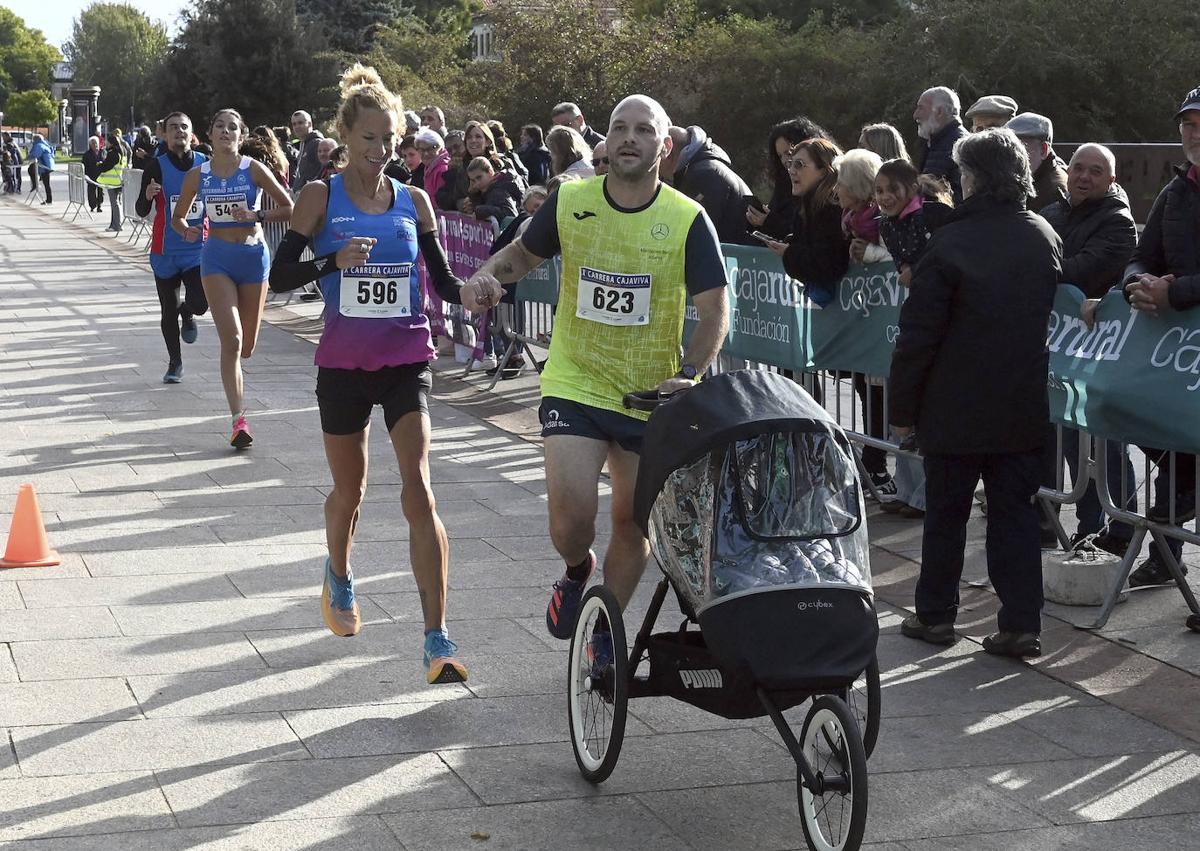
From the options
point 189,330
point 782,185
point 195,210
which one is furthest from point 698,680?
point 189,330

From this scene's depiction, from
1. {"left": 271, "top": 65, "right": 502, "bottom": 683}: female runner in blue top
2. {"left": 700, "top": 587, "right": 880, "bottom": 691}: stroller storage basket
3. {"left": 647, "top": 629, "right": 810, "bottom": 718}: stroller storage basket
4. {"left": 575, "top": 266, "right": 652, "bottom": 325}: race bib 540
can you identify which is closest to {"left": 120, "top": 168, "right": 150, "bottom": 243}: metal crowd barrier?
{"left": 271, "top": 65, "right": 502, "bottom": 683}: female runner in blue top

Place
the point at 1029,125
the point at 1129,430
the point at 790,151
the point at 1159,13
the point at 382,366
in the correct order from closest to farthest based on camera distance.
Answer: the point at 382,366 → the point at 1129,430 → the point at 1029,125 → the point at 790,151 → the point at 1159,13

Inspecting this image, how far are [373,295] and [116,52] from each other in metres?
133

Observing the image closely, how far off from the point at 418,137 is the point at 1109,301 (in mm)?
9786

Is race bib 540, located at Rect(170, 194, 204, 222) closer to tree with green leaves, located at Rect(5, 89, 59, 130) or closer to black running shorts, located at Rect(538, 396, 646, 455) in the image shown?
black running shorts, located at Rect(538, 396, 646, 455)

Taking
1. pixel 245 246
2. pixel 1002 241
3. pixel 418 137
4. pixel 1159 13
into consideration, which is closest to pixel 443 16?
pixel 1159 13

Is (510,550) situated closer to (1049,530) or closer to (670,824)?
(1049,530)

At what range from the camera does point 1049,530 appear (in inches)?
321

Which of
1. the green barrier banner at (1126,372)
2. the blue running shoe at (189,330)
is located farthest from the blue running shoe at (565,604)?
the blue running shoe at (189,330)

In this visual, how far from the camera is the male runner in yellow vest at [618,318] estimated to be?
5527 mm

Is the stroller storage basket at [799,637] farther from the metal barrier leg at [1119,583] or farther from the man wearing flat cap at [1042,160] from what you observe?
the man wearing flat cap at [1042,160]

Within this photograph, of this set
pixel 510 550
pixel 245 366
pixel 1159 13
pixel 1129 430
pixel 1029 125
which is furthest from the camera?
pixel 1159 13

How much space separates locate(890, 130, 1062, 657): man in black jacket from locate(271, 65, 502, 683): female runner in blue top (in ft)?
5.88

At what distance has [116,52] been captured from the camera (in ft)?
428
